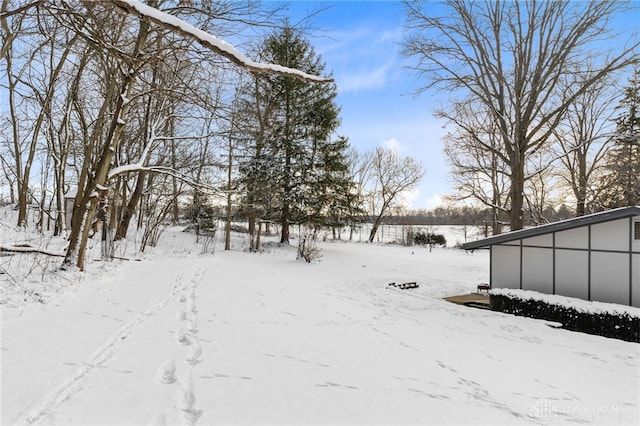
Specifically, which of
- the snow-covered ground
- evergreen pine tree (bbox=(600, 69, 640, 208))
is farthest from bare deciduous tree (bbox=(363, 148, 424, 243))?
the snow-covered ground

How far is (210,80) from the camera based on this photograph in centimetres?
562

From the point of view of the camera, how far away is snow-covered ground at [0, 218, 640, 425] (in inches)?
109

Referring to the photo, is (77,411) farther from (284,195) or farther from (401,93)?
(284,195)

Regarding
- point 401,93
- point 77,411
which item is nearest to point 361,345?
point 77,411

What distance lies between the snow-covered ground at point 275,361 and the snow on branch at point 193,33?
9.40 feet

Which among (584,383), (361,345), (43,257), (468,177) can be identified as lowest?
(584,383)

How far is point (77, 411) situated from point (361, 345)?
3.48 metres

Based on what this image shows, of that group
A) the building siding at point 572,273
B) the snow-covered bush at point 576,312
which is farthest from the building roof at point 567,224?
the snow-covered bush at point 576,312

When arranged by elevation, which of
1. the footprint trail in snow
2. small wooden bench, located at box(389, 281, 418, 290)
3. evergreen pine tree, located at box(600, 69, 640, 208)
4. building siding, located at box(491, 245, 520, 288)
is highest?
evergreen pine tree, located at box(600, 69, 640, 208)

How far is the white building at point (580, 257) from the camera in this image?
8.05 m

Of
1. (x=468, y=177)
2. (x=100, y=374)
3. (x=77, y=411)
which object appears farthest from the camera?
(x=468, y=177)

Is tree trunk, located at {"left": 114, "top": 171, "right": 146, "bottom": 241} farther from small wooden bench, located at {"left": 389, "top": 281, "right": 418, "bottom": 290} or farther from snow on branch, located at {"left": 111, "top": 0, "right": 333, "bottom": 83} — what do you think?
snow on branch, located at {"left": 111, "top": 0, "right": 333, "bottom": 83}

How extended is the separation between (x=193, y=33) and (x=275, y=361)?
343 cm

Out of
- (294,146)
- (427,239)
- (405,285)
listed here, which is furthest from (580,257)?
(427,239)
